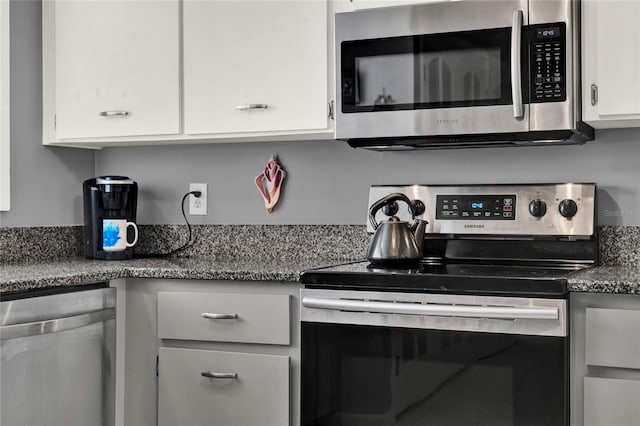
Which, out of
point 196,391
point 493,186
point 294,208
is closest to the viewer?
point 196,391

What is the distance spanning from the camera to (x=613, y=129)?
Result: 7.96ft

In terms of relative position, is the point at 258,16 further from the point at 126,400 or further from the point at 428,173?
the point at 126,400

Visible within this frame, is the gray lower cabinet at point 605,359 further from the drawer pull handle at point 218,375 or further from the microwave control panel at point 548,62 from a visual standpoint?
the drawer pull handle at point 218,375

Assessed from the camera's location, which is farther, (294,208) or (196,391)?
(294,208)

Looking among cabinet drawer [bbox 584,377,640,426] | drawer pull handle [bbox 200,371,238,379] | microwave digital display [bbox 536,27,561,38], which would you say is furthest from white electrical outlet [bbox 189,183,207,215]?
cabinet drawer [bbox 584,377,640,426]

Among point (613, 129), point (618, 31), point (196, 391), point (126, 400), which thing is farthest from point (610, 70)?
point (126, 400)

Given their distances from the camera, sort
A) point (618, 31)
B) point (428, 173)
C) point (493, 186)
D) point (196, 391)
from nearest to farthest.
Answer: point (618, 31)
point (196, 391)
point (493, 186)
point (428, 173)

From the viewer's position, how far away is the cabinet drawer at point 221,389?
2219mm

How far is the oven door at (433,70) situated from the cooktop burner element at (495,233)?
0.98ft

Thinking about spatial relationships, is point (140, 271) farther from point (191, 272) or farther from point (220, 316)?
point (220, 316)

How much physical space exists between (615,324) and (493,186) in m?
0.74

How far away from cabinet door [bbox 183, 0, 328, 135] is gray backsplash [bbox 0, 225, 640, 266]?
44 cm

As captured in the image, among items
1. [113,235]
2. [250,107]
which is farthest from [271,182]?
[113,235]

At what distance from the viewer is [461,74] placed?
7.58ft
